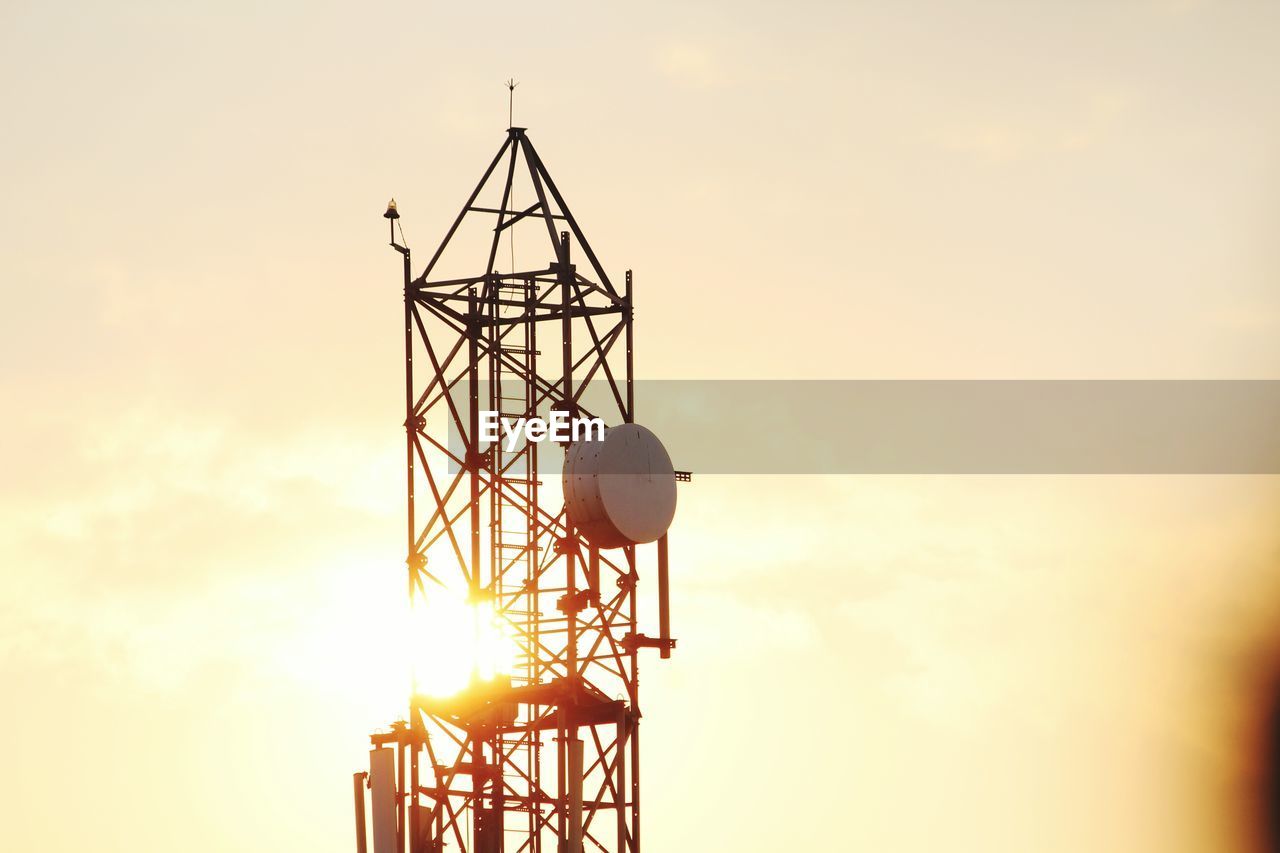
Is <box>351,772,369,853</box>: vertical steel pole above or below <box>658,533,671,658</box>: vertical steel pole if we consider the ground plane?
below

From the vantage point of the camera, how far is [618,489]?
225 feet

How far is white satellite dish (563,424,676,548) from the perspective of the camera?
68.5m

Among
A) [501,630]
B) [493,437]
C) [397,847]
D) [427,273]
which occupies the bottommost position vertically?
[397,847]

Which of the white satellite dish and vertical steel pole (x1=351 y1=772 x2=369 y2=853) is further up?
the white satellite dish

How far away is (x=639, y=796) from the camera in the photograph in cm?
7169

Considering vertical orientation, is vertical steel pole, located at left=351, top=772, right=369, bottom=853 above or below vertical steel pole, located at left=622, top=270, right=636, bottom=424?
below

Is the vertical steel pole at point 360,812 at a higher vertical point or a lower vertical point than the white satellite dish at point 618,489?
lower

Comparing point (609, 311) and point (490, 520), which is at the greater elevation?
point (609, 311)

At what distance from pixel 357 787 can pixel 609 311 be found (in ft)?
53.1

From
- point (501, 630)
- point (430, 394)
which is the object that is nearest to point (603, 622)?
point (501, 630)

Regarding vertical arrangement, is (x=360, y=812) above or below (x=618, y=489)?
below

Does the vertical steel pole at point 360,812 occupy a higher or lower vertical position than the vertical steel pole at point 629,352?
lower

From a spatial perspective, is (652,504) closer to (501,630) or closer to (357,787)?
(501,630)

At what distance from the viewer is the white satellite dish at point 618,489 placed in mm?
68500
